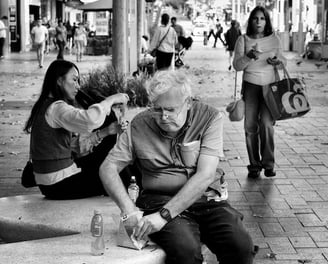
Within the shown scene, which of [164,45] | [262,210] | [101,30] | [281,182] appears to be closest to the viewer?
[262,210]

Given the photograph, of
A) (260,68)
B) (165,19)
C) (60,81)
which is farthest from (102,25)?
(60,81)

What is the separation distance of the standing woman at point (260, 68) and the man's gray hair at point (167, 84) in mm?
3629

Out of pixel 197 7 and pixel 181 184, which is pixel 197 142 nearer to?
pixel 181 184

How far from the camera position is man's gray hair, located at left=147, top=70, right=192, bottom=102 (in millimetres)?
3887

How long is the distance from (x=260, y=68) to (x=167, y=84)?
3821 mm

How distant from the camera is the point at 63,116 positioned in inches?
191

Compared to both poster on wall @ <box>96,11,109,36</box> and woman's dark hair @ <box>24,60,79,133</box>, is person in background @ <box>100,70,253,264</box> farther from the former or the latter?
poster on wall @ <box>96,11,109,36</box>

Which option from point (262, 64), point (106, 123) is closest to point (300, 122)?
point (262, 64)

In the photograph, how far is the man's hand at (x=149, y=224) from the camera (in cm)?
377

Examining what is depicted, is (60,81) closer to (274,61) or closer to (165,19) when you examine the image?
(274,61)

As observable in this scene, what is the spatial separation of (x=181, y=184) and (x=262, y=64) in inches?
148

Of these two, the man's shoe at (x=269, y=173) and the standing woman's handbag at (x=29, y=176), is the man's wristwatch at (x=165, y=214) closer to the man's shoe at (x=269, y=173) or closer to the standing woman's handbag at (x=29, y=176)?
the standing woman's handbag at (x=29, y=176)

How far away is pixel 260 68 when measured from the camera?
7574 millimetres

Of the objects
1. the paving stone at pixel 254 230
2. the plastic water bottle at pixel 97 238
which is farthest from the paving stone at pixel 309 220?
the plastic water bottle at pixel 97 238
